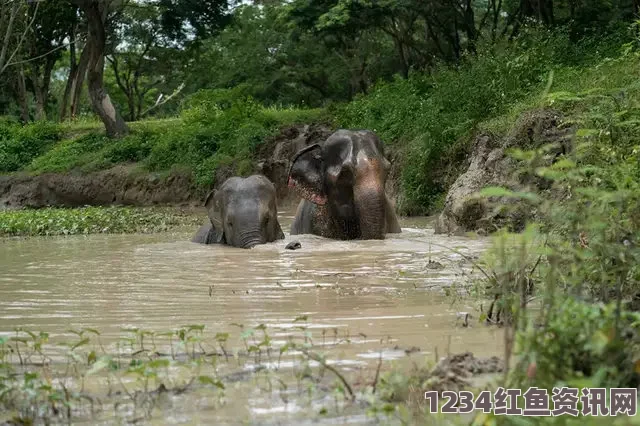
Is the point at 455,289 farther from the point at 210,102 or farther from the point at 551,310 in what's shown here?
the point at 210,102

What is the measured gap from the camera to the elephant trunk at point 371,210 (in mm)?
12250

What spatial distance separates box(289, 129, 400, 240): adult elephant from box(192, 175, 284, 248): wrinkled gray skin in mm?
592

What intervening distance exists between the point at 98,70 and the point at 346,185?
1870 centimetres

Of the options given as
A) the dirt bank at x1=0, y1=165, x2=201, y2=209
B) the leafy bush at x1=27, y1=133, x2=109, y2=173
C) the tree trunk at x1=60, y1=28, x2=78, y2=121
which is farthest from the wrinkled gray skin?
the tree trunk at x1=60, y1=28, x2=78, y2=121

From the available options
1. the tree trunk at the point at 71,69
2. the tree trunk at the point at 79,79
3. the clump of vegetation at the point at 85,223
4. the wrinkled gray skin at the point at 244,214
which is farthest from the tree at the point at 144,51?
the wrinkled gray skin at the point at 244,214

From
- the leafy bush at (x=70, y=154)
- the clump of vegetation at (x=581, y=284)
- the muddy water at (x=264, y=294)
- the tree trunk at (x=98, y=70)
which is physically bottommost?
the muddy water at (x=264, y=294)

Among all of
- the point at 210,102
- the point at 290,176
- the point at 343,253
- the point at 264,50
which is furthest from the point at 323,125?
the point at 343,253

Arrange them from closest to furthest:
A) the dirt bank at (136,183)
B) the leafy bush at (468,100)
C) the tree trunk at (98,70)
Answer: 1. the leafy bush at (468,100)
2. the dirt bank at (136,183)
3. the tree trunk at (98,70)

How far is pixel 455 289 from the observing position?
A: 23.9 ft

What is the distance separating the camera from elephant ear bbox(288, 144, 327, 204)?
13.4 meters

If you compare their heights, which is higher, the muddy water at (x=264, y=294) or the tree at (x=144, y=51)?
the tree at (x=144, y=51)

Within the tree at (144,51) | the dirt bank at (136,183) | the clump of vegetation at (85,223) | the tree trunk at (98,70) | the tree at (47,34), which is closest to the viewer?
the clump of vegetation at (85,223)

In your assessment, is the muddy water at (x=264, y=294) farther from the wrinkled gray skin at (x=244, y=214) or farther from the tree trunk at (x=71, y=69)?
the tree trunk at (x=71, y=69)

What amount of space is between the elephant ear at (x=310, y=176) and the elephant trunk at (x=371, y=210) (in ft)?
3.65
